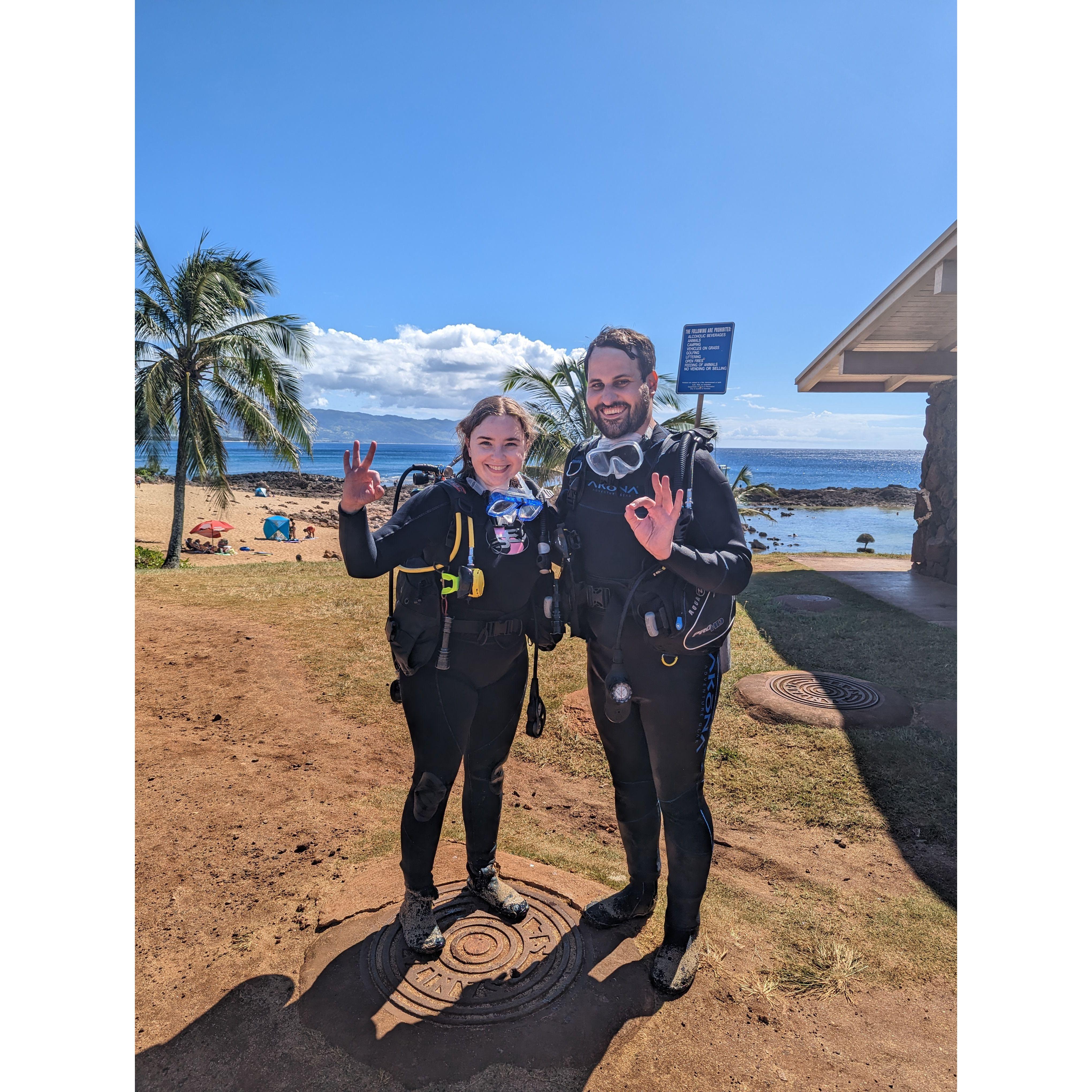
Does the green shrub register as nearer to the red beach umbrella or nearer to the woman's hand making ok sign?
the red beach umbrella

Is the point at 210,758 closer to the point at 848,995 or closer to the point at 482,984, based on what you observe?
the point at 482,984

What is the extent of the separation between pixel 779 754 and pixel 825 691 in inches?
50.1

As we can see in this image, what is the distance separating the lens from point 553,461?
541 inches

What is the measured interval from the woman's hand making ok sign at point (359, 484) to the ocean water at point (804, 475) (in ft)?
4.63

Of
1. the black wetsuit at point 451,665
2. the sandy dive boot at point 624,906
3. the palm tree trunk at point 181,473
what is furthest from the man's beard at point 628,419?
the palm tree trunk at point 181,473

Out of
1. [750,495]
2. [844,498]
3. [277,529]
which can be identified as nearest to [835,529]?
[750,495]

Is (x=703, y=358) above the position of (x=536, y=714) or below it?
above

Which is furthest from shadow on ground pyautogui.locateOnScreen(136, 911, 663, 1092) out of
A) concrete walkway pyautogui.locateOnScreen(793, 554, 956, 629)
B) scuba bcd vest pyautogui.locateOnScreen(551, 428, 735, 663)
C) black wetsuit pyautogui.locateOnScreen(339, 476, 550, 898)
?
concrete walkway pyautogui.locateOnScreen(793, 554, 956, 629)

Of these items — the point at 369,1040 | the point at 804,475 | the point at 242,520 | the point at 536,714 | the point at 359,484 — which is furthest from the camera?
the point at 804,475

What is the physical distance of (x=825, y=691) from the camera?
5574 millimetres

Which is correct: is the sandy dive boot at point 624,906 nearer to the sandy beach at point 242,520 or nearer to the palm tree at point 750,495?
the palm tree at point 750,495

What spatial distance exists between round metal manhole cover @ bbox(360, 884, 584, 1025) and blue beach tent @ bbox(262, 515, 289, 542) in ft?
66.3

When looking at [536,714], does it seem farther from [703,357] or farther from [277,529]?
[277,529]

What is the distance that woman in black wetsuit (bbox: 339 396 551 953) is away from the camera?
2570 mm
